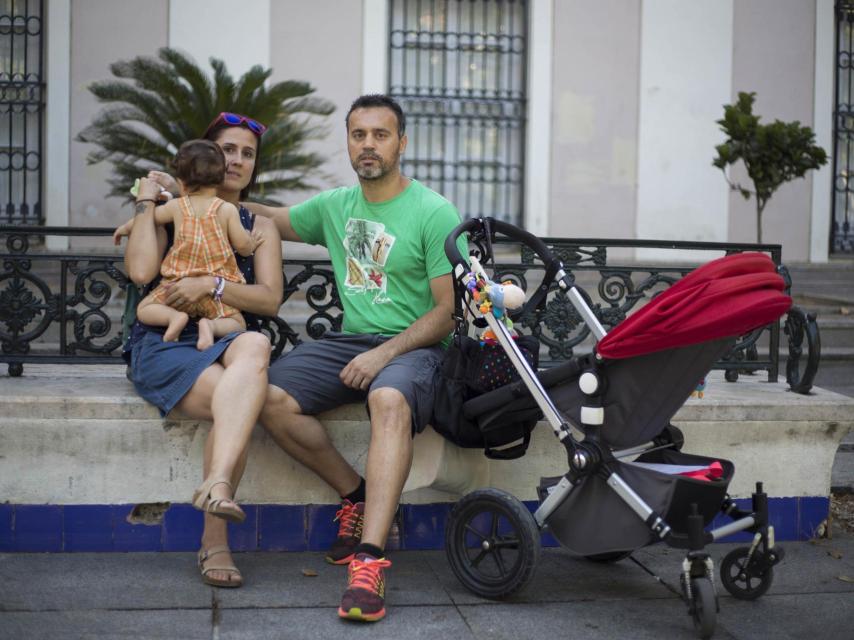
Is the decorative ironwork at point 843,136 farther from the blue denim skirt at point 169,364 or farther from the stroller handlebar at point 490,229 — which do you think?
the blue denim skirt at point 169,364

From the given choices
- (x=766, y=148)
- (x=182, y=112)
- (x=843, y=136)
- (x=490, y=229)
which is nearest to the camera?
(x=490, y=229)

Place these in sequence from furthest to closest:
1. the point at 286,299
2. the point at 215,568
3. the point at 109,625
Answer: the point at 286,299 < the point at 215,568 < the point at 109,625

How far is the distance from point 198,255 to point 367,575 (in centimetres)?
144

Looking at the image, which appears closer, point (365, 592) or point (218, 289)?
point (365, 592)

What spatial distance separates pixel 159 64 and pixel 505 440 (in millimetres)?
7368

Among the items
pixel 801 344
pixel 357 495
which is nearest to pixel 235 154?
pixel 357 495

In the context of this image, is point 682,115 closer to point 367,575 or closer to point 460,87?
point 460,87

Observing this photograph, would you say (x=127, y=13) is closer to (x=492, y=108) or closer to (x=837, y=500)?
(x=492, y=108)

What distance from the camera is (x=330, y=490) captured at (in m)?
4.62

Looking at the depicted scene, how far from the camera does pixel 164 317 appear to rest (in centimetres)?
438

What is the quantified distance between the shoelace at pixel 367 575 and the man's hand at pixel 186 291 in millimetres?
1219

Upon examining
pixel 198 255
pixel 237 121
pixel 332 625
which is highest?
pixel 237 121

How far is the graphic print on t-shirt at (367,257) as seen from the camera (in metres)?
4.50

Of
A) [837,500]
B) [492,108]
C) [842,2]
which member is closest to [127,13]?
[492,108]
